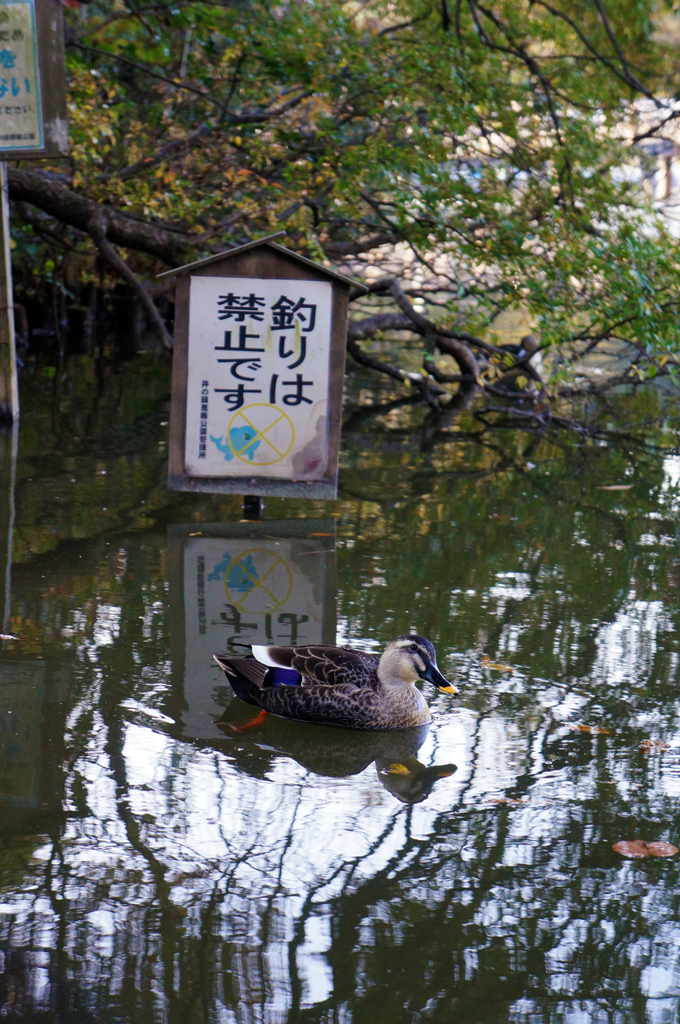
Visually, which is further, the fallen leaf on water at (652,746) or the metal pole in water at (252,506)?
the metal pole in water at (252,506)

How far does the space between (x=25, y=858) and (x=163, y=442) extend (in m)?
7.08

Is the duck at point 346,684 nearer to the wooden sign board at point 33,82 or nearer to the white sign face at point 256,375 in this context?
the white sign face at point 256,375

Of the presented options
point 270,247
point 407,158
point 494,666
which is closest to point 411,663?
point 494,666

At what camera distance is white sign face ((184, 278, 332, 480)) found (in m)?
7.15

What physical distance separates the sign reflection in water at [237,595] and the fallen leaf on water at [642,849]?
169cm

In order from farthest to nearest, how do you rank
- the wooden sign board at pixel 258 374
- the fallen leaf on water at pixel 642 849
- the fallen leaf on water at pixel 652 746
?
1. the wooden sign board at pixel 258 374
2. the fallen leaf on water at pixel 652 746
3. the fallen leaf on water at pixel 642 849

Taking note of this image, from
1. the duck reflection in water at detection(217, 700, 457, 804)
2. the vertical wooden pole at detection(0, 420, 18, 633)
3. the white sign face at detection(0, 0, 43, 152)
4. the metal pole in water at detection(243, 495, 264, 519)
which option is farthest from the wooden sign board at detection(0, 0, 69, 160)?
the duck reflection in water at detection(217, 700, 457, 804)

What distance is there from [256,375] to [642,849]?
4458mm

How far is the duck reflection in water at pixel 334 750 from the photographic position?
4.07 m

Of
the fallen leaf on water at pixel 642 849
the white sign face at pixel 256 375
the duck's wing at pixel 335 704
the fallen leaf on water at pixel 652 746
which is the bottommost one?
the fallen leaf on water at pixel 642 849

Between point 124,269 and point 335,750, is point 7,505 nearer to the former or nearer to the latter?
point 335,750

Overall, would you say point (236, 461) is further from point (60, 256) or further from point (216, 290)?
point (60, 256)

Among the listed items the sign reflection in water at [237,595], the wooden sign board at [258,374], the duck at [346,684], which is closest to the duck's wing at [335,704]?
the duck at [346,684]

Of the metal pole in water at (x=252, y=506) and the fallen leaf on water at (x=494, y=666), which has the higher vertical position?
the metal pole in water at (x=252, y=506)
